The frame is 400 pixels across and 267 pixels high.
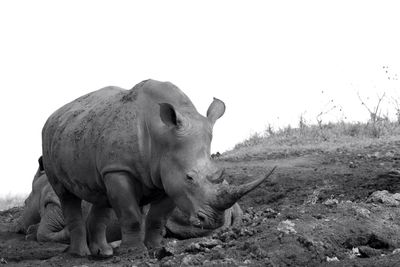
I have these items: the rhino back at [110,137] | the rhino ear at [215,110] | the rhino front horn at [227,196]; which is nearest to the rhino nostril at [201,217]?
the rhino front horn at [227,196]

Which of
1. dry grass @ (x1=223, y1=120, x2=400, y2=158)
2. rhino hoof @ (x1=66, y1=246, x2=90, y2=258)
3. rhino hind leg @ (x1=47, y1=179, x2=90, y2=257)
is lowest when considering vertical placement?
rhino hoof @ (x1=66, y1=246, x2=90, y2=258)

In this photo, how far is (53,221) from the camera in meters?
12.2

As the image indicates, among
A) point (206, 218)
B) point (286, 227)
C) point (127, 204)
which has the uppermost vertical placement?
point (127, 204)

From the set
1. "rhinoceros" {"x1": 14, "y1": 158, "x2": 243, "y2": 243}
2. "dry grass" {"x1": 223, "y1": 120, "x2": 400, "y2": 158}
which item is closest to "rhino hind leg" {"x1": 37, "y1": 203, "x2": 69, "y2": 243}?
"rhinoceros" {"x1": 14, "y1": 158, "x2": 243, "y2": 243}

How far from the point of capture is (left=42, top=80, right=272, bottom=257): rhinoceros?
8742 mm

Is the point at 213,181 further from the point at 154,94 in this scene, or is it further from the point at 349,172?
the point at 349,172

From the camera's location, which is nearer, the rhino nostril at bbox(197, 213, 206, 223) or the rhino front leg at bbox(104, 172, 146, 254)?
the rhino nostril at bbox(197, 213, 206, 223)

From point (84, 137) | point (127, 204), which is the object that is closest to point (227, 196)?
point (127, 204)

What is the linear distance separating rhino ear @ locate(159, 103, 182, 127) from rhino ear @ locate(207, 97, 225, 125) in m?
0.57

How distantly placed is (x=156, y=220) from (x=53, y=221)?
112 inches

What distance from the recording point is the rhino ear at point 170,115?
8.94 m

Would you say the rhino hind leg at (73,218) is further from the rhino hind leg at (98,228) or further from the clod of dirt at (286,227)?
the clod of dirt at (286,227)

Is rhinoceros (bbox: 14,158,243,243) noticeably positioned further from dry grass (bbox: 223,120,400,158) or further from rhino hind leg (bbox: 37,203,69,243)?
dry grass (bbox: 223,120,400,158)

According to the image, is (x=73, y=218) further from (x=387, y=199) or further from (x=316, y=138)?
(x=316, y=138)
